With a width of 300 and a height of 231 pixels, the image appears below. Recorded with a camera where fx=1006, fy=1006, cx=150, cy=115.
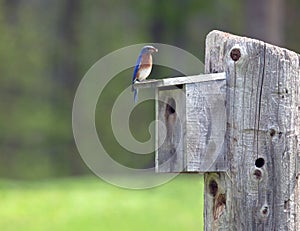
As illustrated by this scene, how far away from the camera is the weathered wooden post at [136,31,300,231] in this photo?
11.1 ft

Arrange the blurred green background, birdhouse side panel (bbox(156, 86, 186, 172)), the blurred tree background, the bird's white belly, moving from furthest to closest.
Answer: the blurred tree background
the blurred green background
the bird's white belly
birdhouse side panel (bbox(156, 86, 186, 172))

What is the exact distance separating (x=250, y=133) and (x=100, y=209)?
7.78 meters

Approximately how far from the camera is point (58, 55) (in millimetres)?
27453

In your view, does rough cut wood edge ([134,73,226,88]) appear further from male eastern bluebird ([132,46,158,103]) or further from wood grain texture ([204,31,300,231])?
male eastern bluebird ([132,46,158,103])

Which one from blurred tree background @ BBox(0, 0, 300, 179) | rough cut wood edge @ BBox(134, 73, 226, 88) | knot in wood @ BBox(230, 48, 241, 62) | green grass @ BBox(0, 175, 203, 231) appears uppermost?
blurred tree background @ BBox(0, 0, 300, 179)

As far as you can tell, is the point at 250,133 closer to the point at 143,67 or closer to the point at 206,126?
the point at 206,126

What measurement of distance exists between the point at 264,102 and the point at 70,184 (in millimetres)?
10691

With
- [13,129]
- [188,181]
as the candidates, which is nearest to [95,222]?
[188,181]

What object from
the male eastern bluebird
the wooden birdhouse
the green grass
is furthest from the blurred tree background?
the wooden birdhouse

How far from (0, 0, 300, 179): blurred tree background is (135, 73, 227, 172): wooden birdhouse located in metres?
22.4

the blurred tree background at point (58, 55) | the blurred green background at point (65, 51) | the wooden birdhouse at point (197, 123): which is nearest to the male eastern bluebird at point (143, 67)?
the wooden birdhouse at point (197, 123)

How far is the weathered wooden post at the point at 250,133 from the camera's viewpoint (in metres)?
3.39

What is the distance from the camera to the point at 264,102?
→ 3398mm

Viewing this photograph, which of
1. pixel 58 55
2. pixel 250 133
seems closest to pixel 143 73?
pixel 250 133
